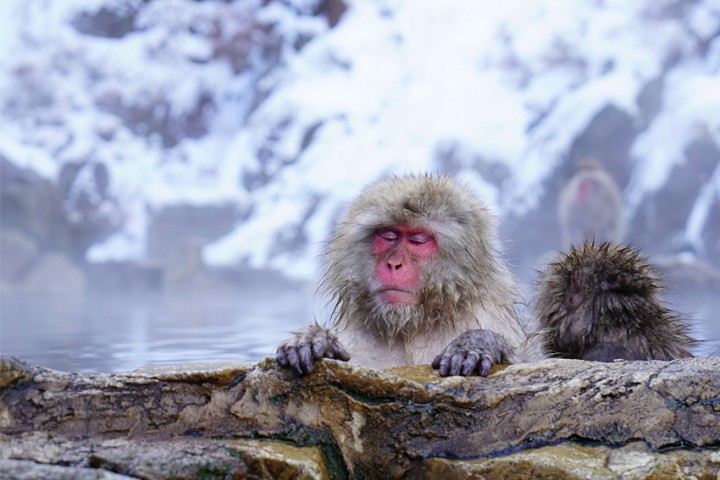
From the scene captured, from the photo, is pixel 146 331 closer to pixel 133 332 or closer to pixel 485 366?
pixel 133 332

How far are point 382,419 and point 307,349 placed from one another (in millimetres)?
239

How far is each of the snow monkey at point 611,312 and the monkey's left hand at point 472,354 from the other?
38cm

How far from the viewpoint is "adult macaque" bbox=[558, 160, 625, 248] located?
33.4 feet

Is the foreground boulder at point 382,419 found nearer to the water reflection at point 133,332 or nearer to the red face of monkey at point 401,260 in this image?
the red face of monkey at point 401,260

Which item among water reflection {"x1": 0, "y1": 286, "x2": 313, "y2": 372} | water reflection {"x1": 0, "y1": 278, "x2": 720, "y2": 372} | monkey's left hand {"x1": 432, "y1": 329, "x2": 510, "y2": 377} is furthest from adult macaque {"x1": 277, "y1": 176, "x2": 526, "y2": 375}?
water reflection {"x1": 0, "y1": 286, "x2": 313, "y2": 372}

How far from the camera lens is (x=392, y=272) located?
2521 millimetres

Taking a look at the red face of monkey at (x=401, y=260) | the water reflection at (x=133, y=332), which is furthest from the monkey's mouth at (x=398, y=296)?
the water reflection at (x=133, y=332)

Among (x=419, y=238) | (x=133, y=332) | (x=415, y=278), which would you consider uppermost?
(x=133, y=332)

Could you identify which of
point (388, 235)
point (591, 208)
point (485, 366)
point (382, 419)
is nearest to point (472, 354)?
point (485, 366)

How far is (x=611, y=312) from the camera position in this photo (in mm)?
2574

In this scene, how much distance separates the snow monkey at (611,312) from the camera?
8.39ft

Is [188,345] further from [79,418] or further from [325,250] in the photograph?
[79,418]

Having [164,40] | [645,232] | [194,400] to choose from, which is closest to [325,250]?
[194,400]

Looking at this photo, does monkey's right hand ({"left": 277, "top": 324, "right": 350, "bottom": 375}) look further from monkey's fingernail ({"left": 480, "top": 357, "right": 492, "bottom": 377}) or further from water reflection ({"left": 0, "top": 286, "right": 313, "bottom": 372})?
water reflection ({"left": 0, "top": 286, "right": 313, "bottom": 372})
